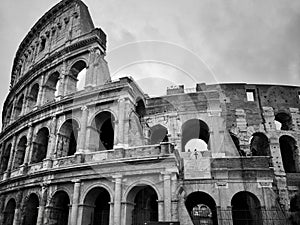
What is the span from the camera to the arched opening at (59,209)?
13.4m

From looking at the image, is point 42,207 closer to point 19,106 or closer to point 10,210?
point 10,210

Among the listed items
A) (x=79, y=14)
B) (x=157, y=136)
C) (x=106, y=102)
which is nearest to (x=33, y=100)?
(x=79, y=14)

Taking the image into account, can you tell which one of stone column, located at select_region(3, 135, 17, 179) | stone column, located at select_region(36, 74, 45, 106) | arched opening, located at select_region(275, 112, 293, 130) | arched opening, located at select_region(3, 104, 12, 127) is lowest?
stone column, located at select_region(3, 135, 17, 179)

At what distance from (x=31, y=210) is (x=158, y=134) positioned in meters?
8.15

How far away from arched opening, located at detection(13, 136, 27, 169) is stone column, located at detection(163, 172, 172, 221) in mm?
10788

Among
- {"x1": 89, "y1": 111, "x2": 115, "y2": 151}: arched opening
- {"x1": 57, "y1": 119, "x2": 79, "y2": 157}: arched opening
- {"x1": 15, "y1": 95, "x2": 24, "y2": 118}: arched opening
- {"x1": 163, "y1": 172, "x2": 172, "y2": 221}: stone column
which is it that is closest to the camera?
{"x1": 163, "y1": 172, "x2": 172, "y2": 221}: stone column

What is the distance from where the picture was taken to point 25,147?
57.9 feet

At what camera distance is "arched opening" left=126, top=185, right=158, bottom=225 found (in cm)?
1190

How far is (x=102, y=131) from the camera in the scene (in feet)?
52.4

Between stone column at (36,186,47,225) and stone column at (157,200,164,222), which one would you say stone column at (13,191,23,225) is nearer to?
stone column at (36,186,47,225)

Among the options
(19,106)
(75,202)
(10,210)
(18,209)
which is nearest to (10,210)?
(10,210)

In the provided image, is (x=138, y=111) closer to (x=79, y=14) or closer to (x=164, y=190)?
(x=164, y=190)

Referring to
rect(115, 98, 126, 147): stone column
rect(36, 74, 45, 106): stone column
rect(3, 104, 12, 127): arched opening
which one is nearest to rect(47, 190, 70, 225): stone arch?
rect(115, 98, 126, 147): stone column

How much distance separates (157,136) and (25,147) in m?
8.48
